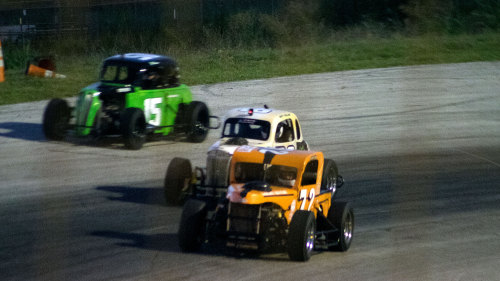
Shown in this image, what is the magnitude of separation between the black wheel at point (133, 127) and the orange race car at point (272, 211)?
5.59 m

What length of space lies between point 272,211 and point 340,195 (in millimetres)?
3854

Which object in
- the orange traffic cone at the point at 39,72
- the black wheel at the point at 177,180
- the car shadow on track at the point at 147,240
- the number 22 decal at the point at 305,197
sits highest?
the number 22 decal at the point at 305,197

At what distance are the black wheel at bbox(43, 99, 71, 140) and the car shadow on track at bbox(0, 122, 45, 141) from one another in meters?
0.95

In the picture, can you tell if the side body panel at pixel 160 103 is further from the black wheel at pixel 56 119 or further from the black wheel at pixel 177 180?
the black wheel at pixel 177 180

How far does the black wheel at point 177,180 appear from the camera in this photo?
1163cm

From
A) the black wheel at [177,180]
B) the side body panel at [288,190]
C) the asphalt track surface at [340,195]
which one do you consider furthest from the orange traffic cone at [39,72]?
the side body panel at [288,190]

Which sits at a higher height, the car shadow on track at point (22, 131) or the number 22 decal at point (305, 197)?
the number 22 decal at point (305, 197)

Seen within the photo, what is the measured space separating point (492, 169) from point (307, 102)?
8.26 meters

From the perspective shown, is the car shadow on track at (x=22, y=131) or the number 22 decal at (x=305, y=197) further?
the car shadow on track at (x=22, y=131)

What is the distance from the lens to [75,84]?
25.0m

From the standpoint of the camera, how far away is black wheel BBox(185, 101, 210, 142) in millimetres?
16688

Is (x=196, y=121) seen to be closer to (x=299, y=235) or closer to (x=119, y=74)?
(x=119, y=74)

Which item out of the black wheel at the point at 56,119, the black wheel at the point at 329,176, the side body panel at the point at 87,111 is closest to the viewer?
the black wheel at the point at 329,176

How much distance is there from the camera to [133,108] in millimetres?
15625
